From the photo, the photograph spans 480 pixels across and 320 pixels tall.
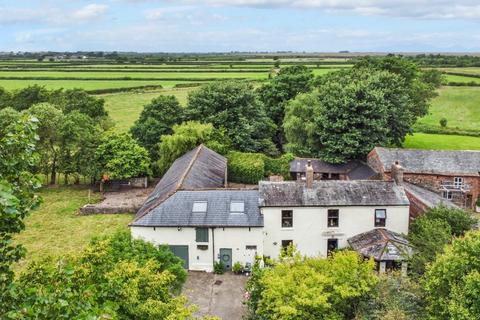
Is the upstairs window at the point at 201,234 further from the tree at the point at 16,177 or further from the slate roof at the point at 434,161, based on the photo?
the tree at the point at 16,177

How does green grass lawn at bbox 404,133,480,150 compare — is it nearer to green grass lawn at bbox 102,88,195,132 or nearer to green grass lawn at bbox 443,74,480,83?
green grass lawn at bbox 102,88,195,132

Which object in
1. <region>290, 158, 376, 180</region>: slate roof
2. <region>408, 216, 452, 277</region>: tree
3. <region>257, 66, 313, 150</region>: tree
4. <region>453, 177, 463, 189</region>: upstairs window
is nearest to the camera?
<region>408, 216, 452, 277</region>: tree

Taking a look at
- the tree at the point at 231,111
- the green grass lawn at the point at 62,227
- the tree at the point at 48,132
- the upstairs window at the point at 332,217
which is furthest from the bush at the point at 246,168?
the tree at the point at 48,132

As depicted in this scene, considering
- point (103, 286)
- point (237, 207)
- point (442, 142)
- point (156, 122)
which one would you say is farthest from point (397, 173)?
point (442, 142)

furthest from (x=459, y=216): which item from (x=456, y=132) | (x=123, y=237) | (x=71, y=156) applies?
(x=456, y=132)

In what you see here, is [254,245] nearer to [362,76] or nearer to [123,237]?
[123,237]

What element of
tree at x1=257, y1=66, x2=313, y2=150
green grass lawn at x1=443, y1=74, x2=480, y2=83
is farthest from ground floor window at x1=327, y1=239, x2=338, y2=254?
green grass lawn at x1=443, y1=74, x2=480, y2=83
